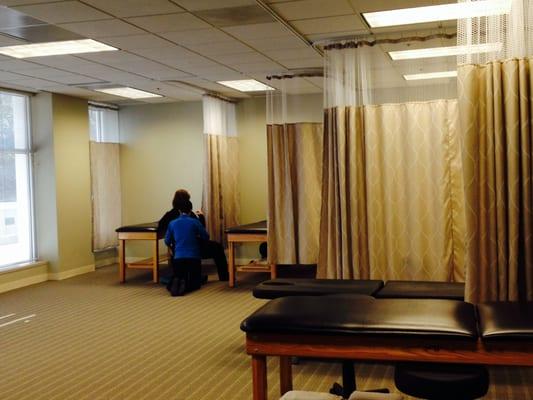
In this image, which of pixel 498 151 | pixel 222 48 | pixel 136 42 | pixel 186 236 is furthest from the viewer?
pixel 186 236

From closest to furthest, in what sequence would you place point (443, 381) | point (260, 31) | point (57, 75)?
1. point (443, 381)
2. point (260, 31)
3. point (57, 75)

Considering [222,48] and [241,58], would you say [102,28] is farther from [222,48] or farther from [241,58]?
[241,58]

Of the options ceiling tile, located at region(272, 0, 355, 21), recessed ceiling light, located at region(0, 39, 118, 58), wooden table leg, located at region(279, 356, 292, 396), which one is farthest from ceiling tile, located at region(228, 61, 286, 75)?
wooden table leg, located at region(279, 356, 292, 396)

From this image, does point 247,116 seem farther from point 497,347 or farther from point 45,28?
point 497,347

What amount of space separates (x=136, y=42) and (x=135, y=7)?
1.04 metres

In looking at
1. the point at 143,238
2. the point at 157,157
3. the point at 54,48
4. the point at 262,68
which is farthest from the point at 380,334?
the point at 157,157

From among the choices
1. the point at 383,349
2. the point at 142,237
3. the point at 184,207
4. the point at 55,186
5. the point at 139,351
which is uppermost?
the point at 55,186

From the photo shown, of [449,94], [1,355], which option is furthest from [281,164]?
[1,355]

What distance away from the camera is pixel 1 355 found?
15.2 feet

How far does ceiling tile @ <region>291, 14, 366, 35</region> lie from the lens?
4605mm

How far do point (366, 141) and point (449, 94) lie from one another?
719 mm

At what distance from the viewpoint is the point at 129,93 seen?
8266mm

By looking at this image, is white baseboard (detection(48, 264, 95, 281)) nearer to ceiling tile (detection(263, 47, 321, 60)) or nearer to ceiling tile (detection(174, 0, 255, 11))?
ceiling tile (detection(263, 47, 321, 60))

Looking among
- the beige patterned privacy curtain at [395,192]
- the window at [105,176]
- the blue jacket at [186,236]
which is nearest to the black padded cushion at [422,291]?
the beige patterned privacy curtain at [395,192]
